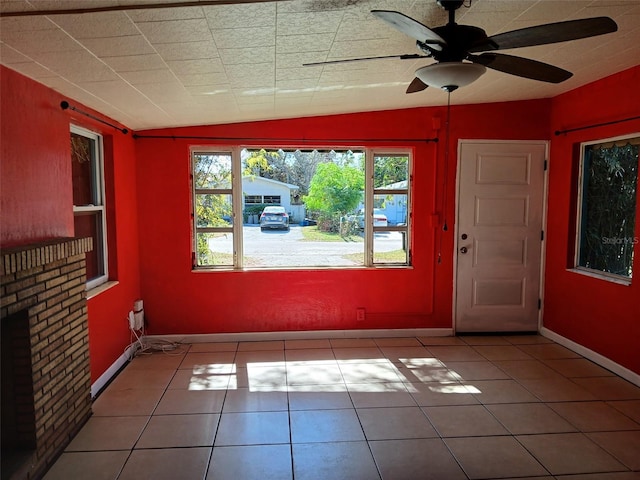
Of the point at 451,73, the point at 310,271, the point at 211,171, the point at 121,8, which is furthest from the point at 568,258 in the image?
the point at 121,8

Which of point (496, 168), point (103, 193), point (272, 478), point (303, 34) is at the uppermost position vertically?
point (303, 34)

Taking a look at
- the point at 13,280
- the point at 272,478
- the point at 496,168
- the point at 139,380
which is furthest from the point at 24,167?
Result: the point at 496,168

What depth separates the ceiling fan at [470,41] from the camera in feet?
5.36

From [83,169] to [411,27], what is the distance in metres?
2.69

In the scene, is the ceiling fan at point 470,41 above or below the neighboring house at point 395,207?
above

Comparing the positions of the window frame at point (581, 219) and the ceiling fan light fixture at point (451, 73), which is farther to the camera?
the window frame at point (581, 219)

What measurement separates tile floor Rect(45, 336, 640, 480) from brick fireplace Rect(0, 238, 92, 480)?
192mm

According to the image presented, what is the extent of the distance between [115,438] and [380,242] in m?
2.89

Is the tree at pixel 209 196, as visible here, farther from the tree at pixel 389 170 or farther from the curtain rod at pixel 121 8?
the curtain rod at pixel 121 8

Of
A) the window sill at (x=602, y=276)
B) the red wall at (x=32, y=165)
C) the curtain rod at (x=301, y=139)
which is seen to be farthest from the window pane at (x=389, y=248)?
the red wall at (x=32, y=165)

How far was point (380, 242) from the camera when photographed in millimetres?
4414

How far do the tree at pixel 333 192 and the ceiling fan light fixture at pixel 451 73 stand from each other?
2.39 meters

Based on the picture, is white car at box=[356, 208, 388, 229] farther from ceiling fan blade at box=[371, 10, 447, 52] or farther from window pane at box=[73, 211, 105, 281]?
ceiling fan blade at box=[371, 10, 447, 52]

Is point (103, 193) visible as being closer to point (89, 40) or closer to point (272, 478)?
point (89, 40)
